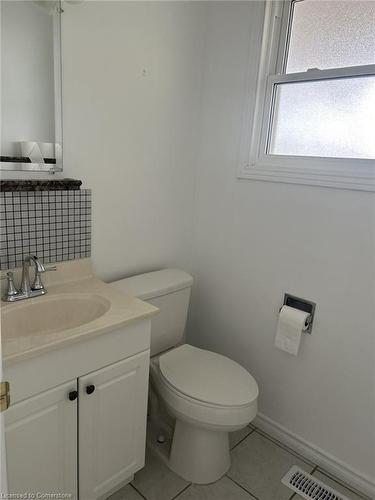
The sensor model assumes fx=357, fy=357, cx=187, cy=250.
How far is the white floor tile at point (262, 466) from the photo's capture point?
5.09 feet

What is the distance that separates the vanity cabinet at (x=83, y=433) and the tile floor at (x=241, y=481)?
126 mm

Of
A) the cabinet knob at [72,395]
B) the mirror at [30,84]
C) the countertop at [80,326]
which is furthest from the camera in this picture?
the mirror at [30,84]

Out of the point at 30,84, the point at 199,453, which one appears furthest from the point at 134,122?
the point at 199,453

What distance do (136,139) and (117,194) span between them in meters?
0.28

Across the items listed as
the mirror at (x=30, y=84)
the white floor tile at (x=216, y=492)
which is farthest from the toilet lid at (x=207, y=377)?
the mirror at (x=30, y=84)

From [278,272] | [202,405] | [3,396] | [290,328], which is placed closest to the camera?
[3,396]

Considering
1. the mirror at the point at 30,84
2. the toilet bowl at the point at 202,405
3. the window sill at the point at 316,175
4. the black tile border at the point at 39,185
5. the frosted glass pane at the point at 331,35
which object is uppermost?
Result: the frosted glass pane at the point at 331,35

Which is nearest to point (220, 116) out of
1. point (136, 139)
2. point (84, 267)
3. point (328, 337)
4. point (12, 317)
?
point (136, 139)

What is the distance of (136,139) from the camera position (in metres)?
1.69

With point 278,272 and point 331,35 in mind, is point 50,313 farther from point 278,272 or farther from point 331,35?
point 331,35

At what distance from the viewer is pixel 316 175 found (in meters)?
1.56

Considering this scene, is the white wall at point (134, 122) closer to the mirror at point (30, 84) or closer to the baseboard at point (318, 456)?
the mirror at point (30, 84)

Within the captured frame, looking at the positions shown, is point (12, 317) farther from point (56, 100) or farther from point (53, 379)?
point (56, 100)

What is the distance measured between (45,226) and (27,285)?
24cm
